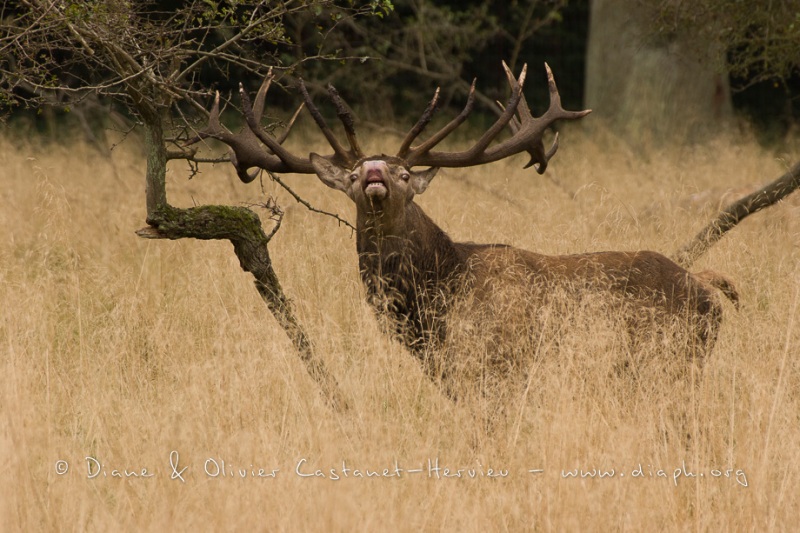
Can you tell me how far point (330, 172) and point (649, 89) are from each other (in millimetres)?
10509

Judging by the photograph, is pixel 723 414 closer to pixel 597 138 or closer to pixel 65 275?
pixel 65 275

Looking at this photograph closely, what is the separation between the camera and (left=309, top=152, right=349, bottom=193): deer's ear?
613cm

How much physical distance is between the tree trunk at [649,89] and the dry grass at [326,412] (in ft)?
24.3

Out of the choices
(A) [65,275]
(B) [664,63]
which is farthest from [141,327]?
(B) [664,63]

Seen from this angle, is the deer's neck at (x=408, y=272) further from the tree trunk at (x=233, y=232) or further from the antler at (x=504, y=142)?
the tree trunk at (x=233, y=232)

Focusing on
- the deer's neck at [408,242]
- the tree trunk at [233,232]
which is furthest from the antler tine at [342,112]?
the tree trunk at [233,232]

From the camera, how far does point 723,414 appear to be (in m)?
4.88

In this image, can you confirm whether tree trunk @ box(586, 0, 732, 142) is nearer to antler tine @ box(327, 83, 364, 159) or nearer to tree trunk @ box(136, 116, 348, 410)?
antler tine @ box(327, 83, 364, 159)

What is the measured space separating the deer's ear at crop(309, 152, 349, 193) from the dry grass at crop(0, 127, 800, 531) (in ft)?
2.56

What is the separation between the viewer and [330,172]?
20.2ft

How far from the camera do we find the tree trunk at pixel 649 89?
15430 mm

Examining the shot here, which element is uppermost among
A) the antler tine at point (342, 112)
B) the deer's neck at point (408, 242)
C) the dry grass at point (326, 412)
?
the antler tine at point (342, 112)

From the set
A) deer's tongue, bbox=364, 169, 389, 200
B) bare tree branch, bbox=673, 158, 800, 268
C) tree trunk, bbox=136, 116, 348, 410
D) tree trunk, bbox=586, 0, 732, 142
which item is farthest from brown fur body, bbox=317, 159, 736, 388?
tree trunk, bbox=586, 0, 732, 142

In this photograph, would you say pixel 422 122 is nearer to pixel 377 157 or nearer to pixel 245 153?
pixel 377 157
